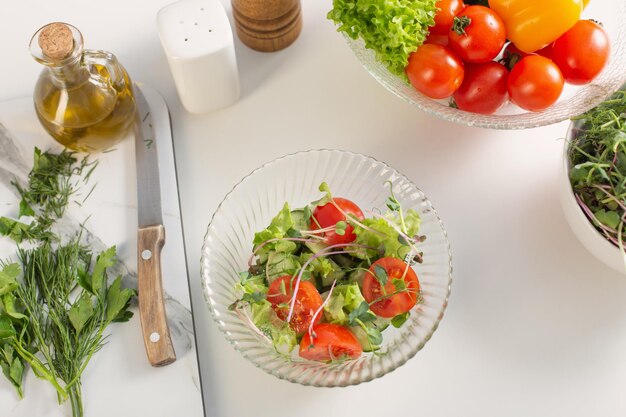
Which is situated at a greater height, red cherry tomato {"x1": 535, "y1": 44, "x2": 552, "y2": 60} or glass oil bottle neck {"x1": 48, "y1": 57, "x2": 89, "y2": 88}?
glass oil bottle neck {"x1": 48, "y1": 57, "x2": 89, "y2": 88}

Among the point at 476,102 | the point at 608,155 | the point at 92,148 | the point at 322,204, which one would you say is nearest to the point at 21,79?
the point at 92,148

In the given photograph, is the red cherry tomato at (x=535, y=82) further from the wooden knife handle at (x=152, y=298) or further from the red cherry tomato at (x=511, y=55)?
the wooden knife handle at (x=152, y=298)

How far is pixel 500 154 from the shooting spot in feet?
3.68

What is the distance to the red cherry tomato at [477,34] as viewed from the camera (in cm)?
98

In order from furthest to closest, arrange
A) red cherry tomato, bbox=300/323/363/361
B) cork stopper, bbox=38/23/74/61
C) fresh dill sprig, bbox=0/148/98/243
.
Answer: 1. fresh dill sprig, bbox=0/148/98/243
2. cork stopper, bbox=38/23/74/61
3. red cherry tomato, bbox=300/323/363/361

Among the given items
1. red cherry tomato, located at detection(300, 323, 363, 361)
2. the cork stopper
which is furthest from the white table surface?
the cork stopper

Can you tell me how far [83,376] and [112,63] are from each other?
470 millimetres

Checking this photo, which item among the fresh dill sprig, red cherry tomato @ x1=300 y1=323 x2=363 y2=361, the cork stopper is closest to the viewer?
red cherry tomato @ x1=300 y1=323 x2=363 y2=361

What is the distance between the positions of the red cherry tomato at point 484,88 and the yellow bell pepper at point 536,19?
5 cm

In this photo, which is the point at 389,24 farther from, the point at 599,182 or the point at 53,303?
the point at 53,303

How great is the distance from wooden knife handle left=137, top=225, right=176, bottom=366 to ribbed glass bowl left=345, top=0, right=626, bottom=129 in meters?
0.41

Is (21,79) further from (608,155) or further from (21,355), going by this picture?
(608,155)

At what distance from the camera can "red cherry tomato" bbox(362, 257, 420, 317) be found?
886 millimetres

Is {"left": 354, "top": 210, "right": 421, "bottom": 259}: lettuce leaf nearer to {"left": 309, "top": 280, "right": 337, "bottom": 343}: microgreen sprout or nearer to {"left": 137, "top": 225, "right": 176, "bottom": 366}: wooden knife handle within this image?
{"left": 309, "top": 280, "right": 337, "bottom": 343}: microgreen sprout
